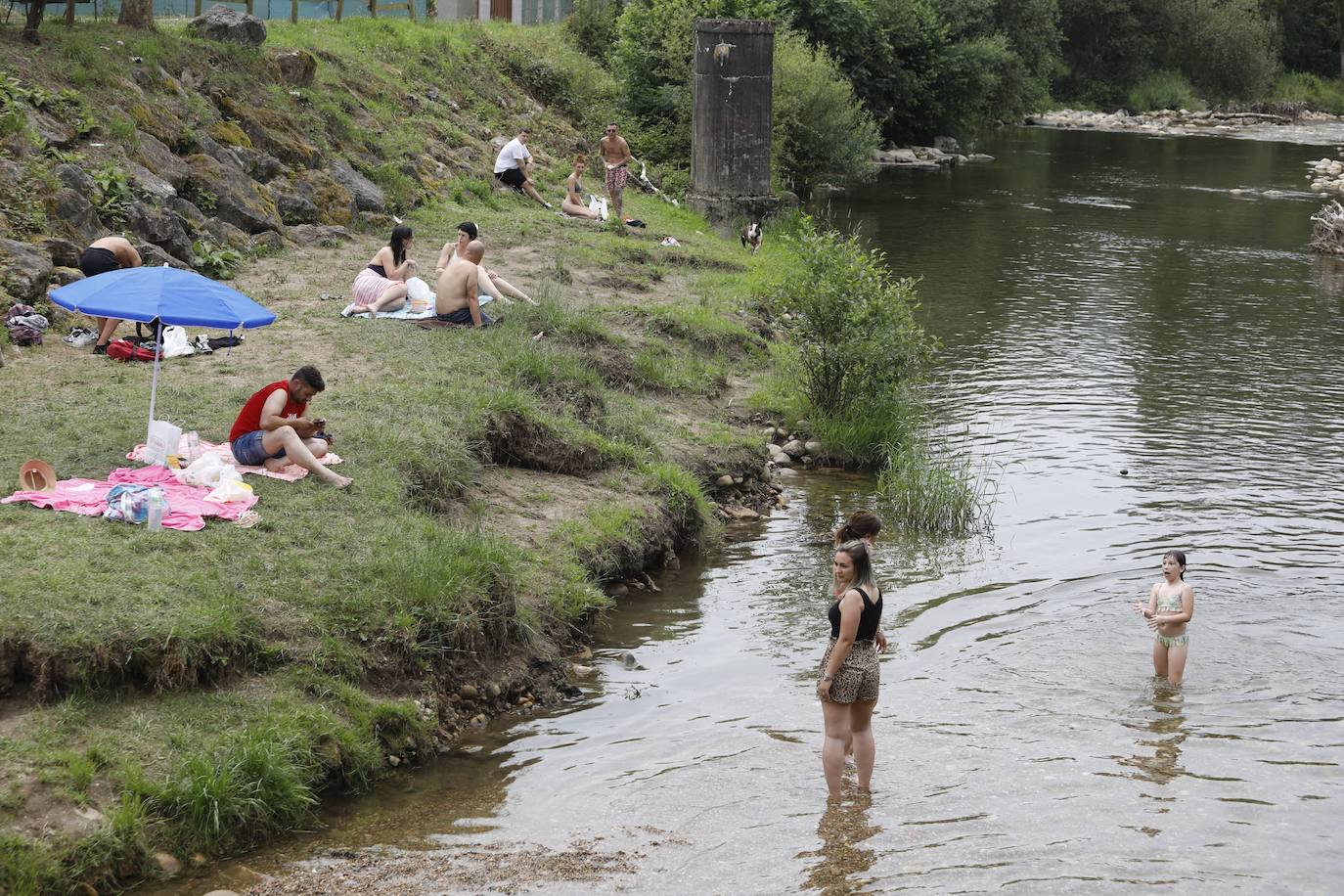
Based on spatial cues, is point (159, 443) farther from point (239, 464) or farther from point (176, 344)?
point (176, 344)

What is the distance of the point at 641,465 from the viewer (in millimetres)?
13938

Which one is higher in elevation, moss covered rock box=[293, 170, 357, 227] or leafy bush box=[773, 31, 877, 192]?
leafy bush box=[773, 31, 877, 192]

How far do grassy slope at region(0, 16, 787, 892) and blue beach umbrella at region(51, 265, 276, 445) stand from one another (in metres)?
1.28

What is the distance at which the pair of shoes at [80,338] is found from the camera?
14.0 metres

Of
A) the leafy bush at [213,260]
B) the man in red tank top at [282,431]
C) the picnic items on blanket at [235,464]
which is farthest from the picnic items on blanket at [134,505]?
the leafy bush at [213,260]

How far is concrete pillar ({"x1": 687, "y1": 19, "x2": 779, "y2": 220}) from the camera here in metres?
29.3

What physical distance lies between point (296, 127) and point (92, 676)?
16.1 m

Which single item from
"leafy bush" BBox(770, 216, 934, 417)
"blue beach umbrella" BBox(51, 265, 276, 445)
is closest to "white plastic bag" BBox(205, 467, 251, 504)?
"blue beach umbrella" BBox(51, 265, 276, 445)

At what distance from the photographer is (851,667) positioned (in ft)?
27.8

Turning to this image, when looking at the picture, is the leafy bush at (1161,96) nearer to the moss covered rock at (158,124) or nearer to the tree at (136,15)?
the tree at (136,15)

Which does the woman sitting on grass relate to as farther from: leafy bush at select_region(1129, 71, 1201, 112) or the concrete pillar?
leafy bush at select_region(1129, 71, 1201, 112)

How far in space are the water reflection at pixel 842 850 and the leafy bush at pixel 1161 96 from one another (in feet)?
250

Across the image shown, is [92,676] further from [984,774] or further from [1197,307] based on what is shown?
[1197,307]

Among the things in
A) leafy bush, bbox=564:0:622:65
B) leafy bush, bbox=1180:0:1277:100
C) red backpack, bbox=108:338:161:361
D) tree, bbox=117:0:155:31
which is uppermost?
leafy bush, bbox=1180:0:1277:100
